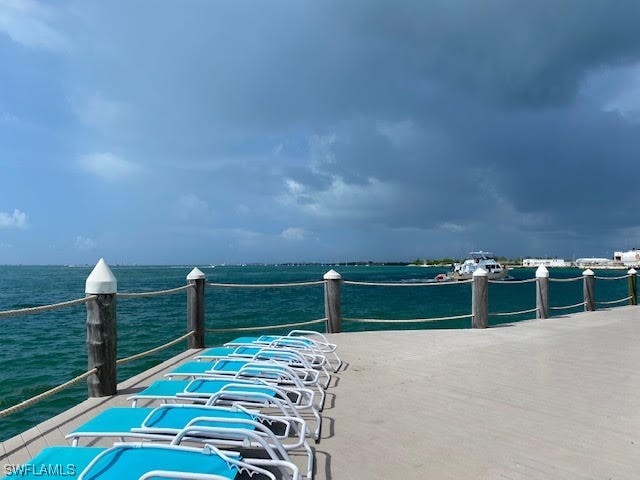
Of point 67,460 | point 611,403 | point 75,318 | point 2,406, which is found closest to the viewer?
point 67,460

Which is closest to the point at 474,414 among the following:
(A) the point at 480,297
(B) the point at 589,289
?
(A) the point at 480,297

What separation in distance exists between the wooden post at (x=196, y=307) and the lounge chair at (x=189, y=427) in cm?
396

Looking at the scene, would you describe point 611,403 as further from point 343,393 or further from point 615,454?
point 343,393

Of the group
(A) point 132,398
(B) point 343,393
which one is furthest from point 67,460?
(B) point 343,393

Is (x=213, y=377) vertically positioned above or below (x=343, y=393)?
above

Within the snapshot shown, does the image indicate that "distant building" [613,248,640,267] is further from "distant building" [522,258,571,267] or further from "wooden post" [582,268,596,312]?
"wooden post" [582,268,596,312]

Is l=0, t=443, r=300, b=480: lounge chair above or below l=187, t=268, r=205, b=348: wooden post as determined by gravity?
below

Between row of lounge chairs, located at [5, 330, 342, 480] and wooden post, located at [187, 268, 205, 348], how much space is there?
249 centimetres

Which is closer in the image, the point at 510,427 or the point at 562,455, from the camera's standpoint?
the point at 562,455

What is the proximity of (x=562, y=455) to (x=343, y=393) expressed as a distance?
2.26 metres

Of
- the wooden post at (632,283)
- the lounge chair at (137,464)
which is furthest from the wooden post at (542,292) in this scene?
the lounge chair at (137,464)

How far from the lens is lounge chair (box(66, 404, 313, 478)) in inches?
118

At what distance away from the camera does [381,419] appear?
170 inches

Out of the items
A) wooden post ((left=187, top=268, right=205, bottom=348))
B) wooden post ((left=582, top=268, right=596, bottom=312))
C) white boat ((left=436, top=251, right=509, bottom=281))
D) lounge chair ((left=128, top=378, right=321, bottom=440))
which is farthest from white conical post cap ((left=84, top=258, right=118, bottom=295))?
white boat ((left=436, top=251, right=509, bottom=281))
